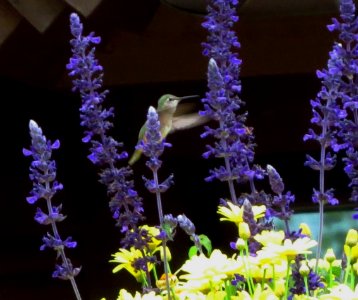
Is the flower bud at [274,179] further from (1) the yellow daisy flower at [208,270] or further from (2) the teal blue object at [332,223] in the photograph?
(2) the teal blue object at [332,223]

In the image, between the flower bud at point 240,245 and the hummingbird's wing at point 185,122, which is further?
the hummingbird's wing at point 185,122

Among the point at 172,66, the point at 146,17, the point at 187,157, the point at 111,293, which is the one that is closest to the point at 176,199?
the point at 187,157

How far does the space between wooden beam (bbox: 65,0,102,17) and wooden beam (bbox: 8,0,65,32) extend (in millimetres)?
41

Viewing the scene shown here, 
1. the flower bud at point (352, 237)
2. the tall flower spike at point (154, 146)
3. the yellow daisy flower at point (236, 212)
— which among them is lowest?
the flower bud at point (352, 237)

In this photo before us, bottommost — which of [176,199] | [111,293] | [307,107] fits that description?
[111,293]

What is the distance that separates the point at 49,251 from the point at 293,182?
2.69ft

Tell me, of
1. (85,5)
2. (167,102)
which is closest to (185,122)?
(167,102)

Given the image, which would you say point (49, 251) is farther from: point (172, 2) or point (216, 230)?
point (172, 2)

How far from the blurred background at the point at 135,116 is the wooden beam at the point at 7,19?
0.15m

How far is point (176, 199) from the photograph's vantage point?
335cm

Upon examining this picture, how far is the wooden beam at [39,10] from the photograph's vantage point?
2.10 meters

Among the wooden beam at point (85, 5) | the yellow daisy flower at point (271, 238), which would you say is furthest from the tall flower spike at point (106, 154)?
the wooden beam at point (85, 5)

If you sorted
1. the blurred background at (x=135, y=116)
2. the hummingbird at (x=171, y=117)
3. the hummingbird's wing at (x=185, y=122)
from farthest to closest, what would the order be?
the blurred background at (x=135, y=116), the hummingbird's wing at (x=185, y=122), the hummingbird at (x=171, y=117)

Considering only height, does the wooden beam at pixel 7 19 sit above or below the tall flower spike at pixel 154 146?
above
